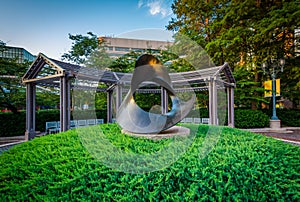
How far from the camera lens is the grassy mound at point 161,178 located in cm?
291

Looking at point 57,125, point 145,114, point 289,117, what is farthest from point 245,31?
point 57,125

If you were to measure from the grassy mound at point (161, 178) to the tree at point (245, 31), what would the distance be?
12.2m

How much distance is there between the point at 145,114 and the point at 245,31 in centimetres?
1302

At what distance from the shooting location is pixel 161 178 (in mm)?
3064

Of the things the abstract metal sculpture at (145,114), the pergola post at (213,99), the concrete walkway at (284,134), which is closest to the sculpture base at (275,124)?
the concrete walkway at (284,134)

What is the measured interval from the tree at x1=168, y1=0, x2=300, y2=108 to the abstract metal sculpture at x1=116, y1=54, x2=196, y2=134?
35.9ft

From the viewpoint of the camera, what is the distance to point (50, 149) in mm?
4258

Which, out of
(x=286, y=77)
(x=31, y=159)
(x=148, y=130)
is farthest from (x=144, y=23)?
(x=286, y=77)

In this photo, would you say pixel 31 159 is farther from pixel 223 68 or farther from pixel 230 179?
pixel 223 68

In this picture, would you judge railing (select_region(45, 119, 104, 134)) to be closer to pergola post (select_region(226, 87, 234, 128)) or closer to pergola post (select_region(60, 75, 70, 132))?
pergola post (select_region(60, 75, 70, 132))

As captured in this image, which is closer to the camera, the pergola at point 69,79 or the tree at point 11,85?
the pergola at point 69,79

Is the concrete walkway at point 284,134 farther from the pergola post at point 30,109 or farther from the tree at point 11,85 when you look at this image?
the tree at point 11,85

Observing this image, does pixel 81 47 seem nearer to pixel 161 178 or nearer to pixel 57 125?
pixel 57 125

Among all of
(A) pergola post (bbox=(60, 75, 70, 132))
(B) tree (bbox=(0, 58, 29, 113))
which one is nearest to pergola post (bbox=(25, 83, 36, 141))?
(A) pergola post (bbox=(60, 75, 70, 132))
